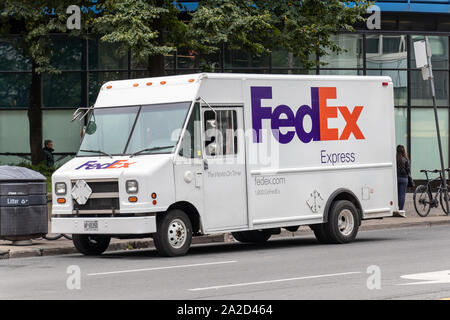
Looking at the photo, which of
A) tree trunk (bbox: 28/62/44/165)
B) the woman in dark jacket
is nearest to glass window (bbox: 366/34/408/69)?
the woman in dark jacket

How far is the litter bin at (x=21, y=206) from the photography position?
1625cm

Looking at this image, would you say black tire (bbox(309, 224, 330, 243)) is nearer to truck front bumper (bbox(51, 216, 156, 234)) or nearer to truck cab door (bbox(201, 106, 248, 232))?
truck cab door (bbox(201, 106, 248, 232))

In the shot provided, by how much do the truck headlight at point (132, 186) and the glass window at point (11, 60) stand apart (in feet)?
60.8

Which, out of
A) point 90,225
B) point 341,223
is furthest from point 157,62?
point 90,225

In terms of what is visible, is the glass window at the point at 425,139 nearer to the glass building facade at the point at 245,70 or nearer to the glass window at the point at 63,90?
the glass building facade at the point at 245,70

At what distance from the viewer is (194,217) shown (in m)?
15.2

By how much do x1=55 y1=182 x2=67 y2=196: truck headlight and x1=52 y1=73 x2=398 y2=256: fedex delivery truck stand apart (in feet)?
0.10

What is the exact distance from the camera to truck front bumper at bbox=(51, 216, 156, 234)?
46.7 feet

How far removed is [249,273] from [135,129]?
3973 millimetres

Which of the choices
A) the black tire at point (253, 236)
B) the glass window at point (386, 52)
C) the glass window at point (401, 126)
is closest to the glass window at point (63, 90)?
the glass window at point (386, 52)

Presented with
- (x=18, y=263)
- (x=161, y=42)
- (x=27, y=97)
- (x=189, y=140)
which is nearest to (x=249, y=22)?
(x=161, y=42)

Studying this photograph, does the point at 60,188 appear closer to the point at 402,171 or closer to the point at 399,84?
the point at 402,171

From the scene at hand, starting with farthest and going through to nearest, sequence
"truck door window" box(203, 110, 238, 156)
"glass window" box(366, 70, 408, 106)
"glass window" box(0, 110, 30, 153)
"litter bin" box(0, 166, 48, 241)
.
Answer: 1. "glass window" box(366, 70, 408, 106)
2. "glass window" box(0, 110, 30, 153)
3. "litter bin" box(0, 166, 48, 241)
4. "truck door window" box(203, 110, 238, 156)
